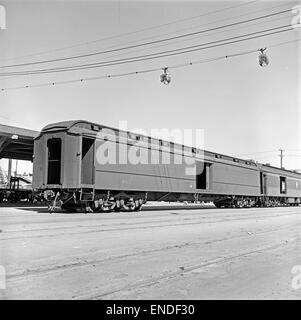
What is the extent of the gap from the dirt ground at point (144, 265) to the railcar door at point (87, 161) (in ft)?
26.3

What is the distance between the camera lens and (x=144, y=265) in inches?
253

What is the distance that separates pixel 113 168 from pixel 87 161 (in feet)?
4.69

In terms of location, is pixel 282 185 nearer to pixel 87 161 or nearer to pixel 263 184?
pixel 263 184

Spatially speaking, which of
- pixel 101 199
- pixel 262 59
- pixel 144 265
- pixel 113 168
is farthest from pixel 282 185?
pixel 144 265

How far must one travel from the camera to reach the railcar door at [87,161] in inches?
742

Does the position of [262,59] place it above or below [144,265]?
above

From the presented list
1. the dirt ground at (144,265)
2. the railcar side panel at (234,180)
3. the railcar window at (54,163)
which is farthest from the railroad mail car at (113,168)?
the dirt ground at (144,265)

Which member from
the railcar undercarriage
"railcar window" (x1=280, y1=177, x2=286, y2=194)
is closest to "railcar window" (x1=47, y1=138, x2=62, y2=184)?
the railcar undercarriage

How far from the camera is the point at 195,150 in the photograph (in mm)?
26906

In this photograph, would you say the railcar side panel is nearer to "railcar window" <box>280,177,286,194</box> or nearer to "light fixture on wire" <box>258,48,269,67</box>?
"railcar window" <box>280,177,286,194</box>

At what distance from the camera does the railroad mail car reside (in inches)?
735

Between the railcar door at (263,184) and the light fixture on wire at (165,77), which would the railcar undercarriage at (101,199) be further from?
the railcar door at (263,184)
